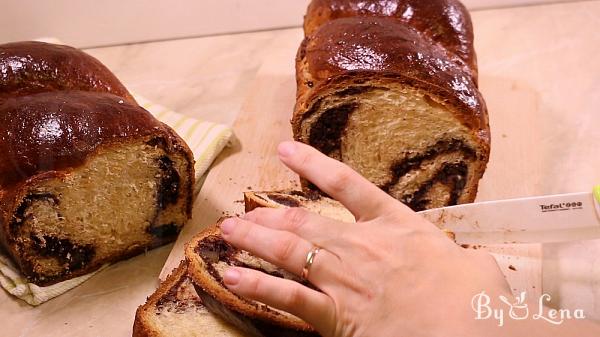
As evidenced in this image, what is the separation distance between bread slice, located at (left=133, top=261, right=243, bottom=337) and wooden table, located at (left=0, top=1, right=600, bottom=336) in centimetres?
24

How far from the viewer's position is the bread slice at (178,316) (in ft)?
6.16

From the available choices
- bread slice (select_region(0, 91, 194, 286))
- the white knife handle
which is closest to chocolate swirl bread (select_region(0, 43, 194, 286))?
bread slice (select_region(0, 91, 194, 286))

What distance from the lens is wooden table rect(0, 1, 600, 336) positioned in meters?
2.22

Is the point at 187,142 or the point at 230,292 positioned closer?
the point at 230,292

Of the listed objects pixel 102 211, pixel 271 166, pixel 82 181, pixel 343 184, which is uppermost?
pixel 343 184

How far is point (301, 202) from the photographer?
224 cm

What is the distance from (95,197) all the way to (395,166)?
1054mm

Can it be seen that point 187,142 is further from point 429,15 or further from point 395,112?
point 429,15

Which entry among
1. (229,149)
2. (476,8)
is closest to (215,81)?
(229,149)

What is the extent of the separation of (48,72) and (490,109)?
5.97 feet

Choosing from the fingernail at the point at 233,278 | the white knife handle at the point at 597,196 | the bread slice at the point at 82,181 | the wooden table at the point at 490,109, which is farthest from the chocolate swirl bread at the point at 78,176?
the white knife handle at the point at 597,196

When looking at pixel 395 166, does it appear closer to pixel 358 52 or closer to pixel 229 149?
pixel 358 52

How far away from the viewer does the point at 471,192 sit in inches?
96.0

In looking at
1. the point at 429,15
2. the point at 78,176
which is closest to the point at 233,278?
the point at 78,176
